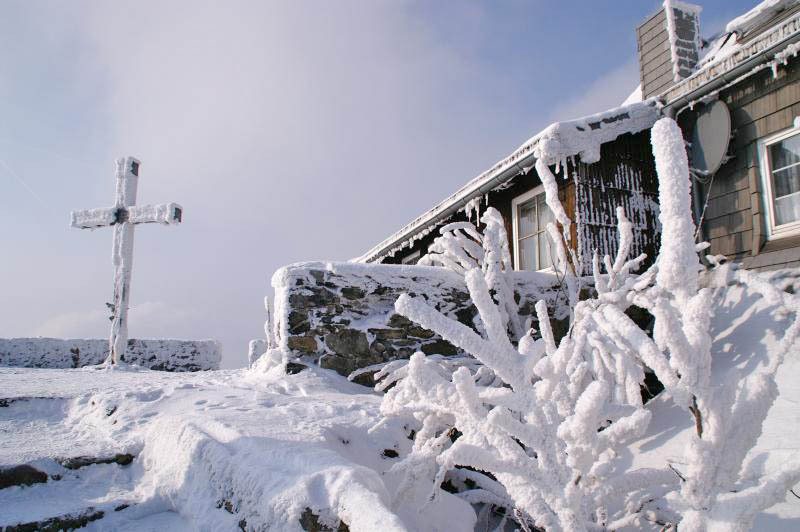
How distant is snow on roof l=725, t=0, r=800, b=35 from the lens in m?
5.97

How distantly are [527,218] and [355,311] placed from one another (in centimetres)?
362

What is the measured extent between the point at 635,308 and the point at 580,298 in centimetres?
60

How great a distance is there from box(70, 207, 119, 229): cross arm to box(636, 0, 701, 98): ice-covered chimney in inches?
337

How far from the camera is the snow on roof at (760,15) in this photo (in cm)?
597

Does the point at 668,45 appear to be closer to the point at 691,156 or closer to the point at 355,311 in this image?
the point at 691,156

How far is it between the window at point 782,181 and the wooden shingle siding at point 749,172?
0.22 feet

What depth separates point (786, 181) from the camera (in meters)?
5.16

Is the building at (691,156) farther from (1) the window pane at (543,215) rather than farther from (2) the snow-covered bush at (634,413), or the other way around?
(2) the snow-covered bush at (634,413)

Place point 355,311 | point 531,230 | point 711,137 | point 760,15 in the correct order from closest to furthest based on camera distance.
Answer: point 355,311
point 711,137
point 760,15
point 531,230

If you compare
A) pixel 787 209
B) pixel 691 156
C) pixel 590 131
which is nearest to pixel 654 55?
pixel 691 156

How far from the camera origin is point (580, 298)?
5.58m

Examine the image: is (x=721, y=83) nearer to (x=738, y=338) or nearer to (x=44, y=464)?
(x=738, y=338)

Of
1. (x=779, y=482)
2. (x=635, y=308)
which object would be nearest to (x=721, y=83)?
(x=635, y=308)

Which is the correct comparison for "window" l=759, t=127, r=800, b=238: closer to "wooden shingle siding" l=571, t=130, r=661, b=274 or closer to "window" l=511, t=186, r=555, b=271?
"wooden shingle siding" l=571, t=130, r=661, b=274
